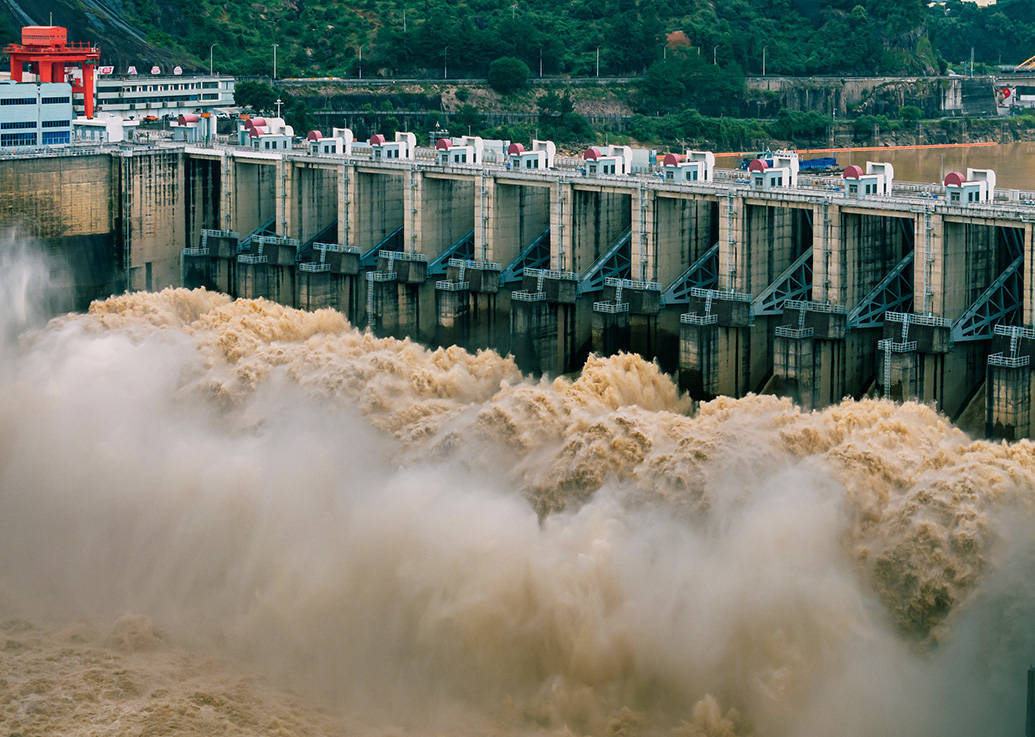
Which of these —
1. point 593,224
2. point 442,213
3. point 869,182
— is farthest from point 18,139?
point 869,182

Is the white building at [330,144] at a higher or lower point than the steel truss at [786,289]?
higher

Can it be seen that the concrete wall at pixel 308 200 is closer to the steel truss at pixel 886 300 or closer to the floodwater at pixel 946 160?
the steel truss at pixel 886 300

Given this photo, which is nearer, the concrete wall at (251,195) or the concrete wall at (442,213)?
the concrete wall at (442,213)

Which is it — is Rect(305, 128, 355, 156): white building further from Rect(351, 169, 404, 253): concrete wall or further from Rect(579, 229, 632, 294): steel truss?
Rect(579, 229, 632, 294): steel truss

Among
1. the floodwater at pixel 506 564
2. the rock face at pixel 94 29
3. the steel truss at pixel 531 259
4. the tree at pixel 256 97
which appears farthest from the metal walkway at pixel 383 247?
the rock face at pixel 94 29

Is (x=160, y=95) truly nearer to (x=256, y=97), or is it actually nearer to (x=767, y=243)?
(x=256, y=97)

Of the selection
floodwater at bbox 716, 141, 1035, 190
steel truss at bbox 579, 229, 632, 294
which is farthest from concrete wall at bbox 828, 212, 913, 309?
floodwater at bbox 716, 141, 1035, 190
